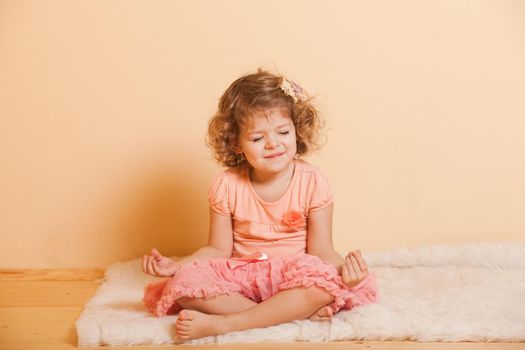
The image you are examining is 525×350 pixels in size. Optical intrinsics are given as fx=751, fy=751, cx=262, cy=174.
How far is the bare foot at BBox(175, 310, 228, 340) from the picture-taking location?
1.40 m

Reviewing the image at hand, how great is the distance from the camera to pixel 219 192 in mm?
1681

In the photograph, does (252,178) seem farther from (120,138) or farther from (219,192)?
(120,138)

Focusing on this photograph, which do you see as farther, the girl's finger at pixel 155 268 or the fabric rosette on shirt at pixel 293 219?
the fabric rosette on shirt at pixel 293 219

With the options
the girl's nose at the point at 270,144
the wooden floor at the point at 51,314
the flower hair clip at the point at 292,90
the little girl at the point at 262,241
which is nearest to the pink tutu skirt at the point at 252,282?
the little girl at the point at 262,241

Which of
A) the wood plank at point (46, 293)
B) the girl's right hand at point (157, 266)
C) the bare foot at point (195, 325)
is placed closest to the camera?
the bare foot at point (195, 325)

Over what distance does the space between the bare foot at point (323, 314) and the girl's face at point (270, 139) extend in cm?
32

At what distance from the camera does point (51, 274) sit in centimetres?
200

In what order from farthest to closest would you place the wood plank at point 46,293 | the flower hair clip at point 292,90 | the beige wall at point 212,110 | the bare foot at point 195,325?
the beige wall at point 212,110, the wood plank at point 46,293, the flower hair clip at point 292,90, the bare foot at point 195,325

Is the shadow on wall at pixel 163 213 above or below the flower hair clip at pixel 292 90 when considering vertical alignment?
below

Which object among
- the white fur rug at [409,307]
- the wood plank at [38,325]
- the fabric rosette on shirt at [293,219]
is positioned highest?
the fabric rosette on shirt at [293,219]

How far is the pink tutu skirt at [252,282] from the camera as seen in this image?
1462mm

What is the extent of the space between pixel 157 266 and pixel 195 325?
171 millimetres

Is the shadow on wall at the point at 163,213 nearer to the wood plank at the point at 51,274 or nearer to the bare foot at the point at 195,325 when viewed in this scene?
the wood plank at the point at 51,274

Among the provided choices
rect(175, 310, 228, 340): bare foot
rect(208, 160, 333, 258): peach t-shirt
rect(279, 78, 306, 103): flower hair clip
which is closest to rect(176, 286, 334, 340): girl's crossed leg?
rect(175, 310, 228, 340): bare foot
